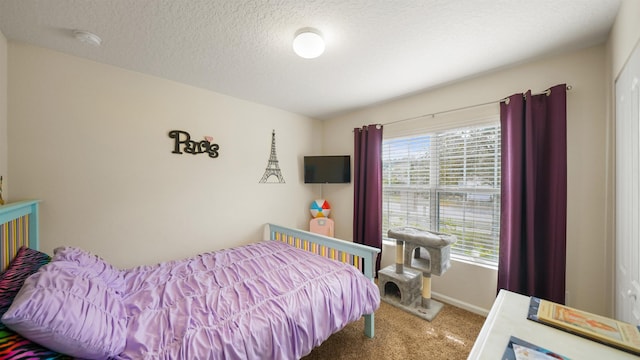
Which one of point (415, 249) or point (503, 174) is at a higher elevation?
point (503, 174)

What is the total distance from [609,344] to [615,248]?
1282 mm

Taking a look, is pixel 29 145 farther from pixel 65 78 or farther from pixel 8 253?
pixel 8 253

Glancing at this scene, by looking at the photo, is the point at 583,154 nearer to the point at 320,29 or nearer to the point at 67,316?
the point at 320,29

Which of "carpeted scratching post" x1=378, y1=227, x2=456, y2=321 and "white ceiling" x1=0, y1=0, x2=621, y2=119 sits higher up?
"white ceiling" x1=0, y1=0, x2=621, y2=119

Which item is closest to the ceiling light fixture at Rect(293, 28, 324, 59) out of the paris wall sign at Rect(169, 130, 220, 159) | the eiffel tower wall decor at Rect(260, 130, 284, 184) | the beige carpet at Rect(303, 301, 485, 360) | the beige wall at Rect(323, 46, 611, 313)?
the paris wall sign at Rect(169, 130, 220, 159)

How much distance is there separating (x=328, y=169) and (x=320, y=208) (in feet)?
2.07

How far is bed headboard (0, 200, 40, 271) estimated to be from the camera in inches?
55.1

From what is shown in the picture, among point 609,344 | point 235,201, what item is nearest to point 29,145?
point 235,201

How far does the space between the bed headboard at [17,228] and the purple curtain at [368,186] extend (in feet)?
10.2

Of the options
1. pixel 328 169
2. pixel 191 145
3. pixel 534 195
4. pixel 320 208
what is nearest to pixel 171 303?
pixel 191 145

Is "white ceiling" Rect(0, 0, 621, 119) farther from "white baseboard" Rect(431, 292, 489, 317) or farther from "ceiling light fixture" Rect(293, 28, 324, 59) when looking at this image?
"white baseboard" Rect(431, 292, 489, 317)

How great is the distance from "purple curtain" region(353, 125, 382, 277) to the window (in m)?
0.15

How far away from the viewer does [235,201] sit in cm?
287

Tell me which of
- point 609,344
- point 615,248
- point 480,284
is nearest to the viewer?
point 609,344
